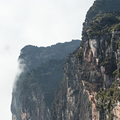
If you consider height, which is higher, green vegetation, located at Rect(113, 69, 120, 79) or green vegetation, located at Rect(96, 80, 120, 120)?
green vegetation, located at Rect(113, 69, 120, 79)

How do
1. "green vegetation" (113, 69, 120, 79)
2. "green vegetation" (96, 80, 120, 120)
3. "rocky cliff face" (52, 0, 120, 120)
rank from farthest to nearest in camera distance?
"rocky cliff face" (52, 0, 120, 120) → "green vegetation" (113, 69, 120, 79) → "green vegetation" (96, 80, 120, 120)

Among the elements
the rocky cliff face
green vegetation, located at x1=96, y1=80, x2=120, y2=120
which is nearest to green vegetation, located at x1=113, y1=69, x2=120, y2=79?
the rocky cliff face

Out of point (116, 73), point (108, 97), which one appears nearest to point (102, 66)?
point (116, 73)

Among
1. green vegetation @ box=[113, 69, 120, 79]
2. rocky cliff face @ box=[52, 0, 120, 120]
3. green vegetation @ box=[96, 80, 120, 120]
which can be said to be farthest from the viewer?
rocky cliff face @ box=[52, 0, 120, 120]

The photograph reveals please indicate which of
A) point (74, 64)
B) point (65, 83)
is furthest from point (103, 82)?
point (65, 83)

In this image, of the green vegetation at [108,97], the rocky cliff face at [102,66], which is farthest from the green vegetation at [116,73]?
the green vegetation at [108,97]

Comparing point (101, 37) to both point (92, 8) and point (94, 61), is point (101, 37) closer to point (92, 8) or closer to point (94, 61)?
point (94, 61)

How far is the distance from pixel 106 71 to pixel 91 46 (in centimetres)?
1303

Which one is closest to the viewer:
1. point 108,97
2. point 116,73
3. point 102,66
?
point 108,97

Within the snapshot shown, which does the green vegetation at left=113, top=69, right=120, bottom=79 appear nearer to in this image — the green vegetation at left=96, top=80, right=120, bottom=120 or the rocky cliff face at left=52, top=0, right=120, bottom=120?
the rocky cliff face at left=52, top=0, right=120, bottom=120

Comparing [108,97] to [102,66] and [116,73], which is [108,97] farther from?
[102,66]

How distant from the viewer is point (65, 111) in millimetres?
167750

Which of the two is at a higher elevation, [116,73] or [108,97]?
[116,73]

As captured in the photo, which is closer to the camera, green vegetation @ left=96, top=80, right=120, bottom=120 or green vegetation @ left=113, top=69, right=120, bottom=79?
green vegetation @ left=96, top=80, right=120, bottom=120
